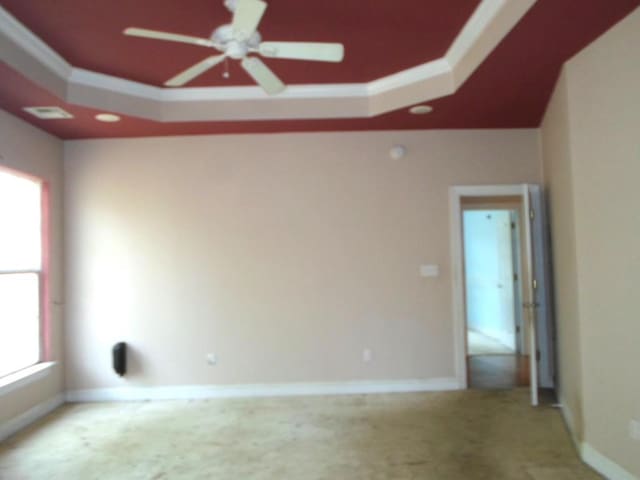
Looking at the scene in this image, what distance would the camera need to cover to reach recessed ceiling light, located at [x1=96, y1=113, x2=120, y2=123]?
12.4 feet

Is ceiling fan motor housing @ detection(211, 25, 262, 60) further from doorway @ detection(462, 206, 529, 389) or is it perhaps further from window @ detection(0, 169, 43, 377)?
doorway @ detection(462, 206, 529, 389)

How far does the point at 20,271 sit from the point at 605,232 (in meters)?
4.53

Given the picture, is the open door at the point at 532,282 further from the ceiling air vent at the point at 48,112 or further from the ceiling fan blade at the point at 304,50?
the ceiling air vent at the point at 48,112

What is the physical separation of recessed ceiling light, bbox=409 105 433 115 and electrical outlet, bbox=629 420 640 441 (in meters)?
2.64

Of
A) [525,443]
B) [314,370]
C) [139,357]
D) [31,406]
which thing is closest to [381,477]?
[525,443]

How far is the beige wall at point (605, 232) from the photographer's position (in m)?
2.55

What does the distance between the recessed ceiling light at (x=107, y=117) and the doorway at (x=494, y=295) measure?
3.47m

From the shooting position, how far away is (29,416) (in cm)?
388

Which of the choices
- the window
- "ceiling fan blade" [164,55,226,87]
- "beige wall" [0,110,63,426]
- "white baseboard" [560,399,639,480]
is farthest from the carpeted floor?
"ceiling fan blade" [164,55,226,87]

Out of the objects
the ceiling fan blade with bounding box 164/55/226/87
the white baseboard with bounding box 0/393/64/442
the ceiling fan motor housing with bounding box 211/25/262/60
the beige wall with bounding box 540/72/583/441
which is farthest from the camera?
the white baseboard with bounding box 0/393/64/442

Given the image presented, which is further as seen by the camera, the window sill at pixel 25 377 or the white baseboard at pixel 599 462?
the window sill at pixel 25 377

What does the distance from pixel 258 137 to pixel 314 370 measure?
2.38m

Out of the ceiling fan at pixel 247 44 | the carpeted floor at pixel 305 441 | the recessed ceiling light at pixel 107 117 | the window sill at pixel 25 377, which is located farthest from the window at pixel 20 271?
the ceiling fan at pixel 247 44

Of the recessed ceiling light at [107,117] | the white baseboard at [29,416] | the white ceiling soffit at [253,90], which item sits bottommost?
the white baseboard at [29,416]
